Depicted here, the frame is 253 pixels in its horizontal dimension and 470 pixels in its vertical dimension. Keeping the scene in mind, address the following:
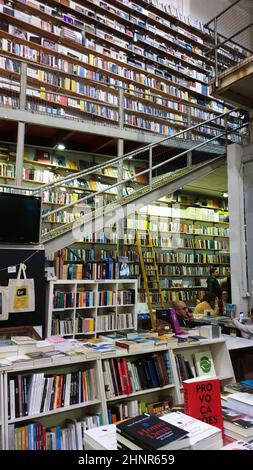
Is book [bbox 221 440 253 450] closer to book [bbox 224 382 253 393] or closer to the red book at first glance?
the red book

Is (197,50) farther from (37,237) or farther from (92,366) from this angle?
(92,366)

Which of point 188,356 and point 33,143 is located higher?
point 33,143

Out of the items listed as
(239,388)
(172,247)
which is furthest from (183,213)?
(239,388)

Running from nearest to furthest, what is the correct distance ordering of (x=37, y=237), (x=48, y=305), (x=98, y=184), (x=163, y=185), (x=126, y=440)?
(x=126, y=440) < (x=37, y=237) < (x=48, y=305) < (x=163, y=185) < (x=98, y=184)

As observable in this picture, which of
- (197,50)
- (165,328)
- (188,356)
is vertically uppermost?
(197,50)

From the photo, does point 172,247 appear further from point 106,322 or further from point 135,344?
point 135,344

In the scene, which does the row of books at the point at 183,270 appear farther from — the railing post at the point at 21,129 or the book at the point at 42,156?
the railing post at the point at 21,129

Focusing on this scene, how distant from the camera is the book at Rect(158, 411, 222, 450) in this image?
128 cm

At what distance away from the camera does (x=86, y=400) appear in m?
2.20

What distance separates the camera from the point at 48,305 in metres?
4.41

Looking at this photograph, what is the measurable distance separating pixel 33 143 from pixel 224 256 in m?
5.31

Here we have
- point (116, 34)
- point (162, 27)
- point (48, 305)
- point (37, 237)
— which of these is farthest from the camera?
point (162, 27)

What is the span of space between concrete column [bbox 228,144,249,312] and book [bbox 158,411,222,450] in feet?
14.0

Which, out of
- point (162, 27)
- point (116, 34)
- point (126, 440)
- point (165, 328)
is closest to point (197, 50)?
point (162, 27)
